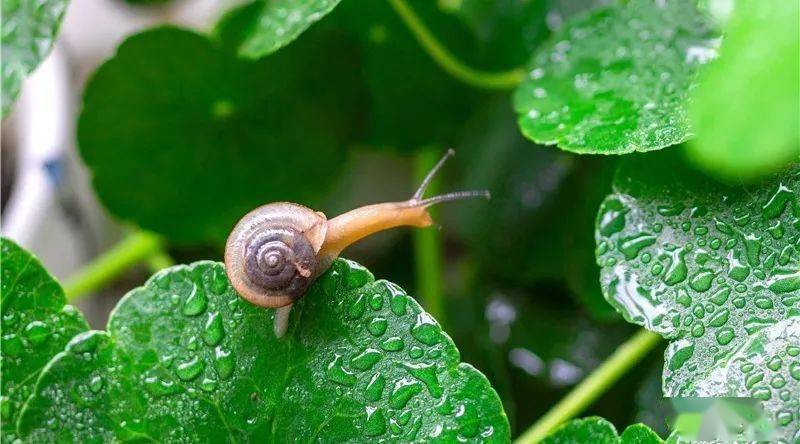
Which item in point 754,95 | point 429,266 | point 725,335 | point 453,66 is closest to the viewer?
point 754,95

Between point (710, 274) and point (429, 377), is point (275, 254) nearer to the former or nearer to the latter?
point (429, 377)

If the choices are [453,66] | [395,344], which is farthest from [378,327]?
[453,66]

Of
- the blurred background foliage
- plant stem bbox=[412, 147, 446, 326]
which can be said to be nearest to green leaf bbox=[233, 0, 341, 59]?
the blurred background foliage

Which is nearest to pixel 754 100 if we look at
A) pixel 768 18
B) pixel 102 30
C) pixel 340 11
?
pixel 768 18

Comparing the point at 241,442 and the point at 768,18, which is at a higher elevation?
the point at 768,18

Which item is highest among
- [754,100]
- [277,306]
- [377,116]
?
[754,100]

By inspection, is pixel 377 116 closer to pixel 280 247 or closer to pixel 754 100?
pixel 280 247

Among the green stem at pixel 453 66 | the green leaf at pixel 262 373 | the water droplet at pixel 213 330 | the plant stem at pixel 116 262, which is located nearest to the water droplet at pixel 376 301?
the green leaf at pixel 262 373
